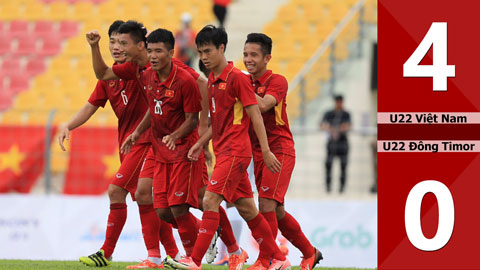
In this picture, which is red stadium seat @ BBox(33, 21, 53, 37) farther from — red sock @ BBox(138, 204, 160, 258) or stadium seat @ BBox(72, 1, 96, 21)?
red sock @ BBox(138, 204, 160, 258)

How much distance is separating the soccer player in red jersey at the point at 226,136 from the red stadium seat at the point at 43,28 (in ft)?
34.3

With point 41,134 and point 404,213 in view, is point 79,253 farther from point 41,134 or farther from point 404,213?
point 404,213

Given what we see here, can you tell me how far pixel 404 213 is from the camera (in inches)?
188

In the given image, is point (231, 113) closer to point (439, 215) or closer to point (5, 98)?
point (439, 215)

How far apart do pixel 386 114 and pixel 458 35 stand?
0.62m

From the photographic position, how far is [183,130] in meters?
6.50

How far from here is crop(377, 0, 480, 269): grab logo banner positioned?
186 inches

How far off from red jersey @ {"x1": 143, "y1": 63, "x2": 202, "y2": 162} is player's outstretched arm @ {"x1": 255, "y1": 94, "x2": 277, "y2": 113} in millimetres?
498

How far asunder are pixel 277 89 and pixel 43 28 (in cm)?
1049

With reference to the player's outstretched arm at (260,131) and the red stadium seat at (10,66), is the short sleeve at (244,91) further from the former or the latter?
the red stadium seat at (10,66)

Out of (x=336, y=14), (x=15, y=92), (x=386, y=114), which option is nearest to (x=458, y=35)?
(x=386, y=114)

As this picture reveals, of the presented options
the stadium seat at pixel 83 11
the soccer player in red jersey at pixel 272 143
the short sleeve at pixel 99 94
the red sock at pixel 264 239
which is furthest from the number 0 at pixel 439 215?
the stadium seat at pixel 83 11

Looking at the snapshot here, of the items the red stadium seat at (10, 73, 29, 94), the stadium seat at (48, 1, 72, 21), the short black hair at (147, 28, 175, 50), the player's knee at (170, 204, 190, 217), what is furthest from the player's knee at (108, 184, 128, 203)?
the stadium seat at (48, 1, 72, 21)

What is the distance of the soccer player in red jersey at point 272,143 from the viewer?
653cm
